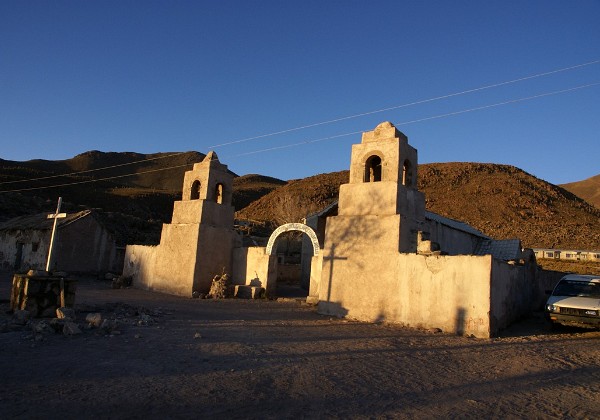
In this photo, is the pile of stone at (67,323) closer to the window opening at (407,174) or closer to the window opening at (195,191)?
the window opening at (407,174)

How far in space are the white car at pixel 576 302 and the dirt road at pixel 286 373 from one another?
0.52 m

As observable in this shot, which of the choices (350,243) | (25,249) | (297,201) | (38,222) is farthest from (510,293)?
(297,201)

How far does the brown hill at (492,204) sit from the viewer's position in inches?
1848

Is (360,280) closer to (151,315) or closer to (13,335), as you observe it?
(151,315)

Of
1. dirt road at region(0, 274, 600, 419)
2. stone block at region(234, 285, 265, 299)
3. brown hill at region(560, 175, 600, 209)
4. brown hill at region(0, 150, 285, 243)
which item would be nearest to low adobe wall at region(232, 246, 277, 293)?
stone block at region(234, 285, 265, 299)

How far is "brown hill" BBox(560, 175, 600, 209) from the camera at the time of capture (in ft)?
407

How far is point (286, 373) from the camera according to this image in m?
5.82

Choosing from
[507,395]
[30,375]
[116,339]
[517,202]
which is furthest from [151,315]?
[517,202]

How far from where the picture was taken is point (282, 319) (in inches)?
443

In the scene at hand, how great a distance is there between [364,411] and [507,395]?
2.13 m

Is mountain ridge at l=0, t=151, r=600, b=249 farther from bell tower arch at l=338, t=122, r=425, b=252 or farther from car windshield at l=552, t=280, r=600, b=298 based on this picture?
car windshield at l=552, t=280, r=600, b=298

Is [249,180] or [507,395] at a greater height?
[249,180]

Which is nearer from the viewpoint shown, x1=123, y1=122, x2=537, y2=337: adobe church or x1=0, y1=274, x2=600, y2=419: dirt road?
x1=0, y1=274, x2=600, y2=419: dirt road

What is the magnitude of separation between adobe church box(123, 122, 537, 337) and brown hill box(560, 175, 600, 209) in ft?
422
